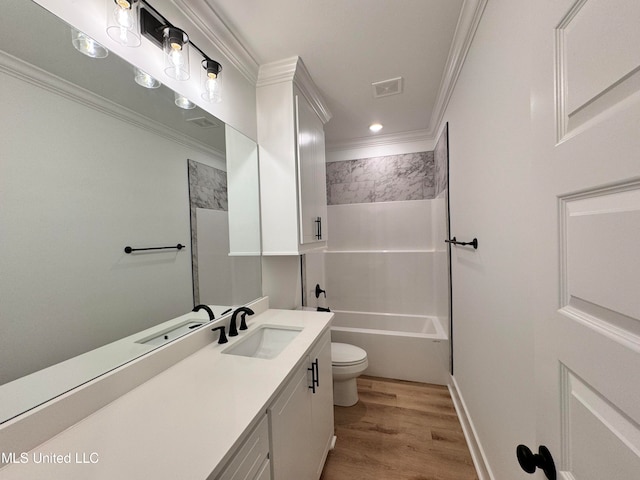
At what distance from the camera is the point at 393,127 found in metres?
2.77

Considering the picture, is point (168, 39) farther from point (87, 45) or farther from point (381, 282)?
point (381, 282)

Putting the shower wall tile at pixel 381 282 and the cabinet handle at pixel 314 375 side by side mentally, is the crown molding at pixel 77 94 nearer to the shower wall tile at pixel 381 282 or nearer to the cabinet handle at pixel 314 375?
the cabinet handle at pixel 314 375

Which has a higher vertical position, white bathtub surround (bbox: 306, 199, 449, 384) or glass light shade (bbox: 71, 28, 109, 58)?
glass light shade (bbox: 71, 28, 109, 58)

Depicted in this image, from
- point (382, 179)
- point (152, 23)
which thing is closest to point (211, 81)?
point (152, 23)

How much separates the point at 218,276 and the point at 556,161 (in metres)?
1.49

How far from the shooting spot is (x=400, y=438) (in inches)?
70.2

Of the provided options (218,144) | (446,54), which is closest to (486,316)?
(446,54)

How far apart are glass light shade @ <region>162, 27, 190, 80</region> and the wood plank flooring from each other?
2.30 meters

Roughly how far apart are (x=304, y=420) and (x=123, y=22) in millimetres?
1795

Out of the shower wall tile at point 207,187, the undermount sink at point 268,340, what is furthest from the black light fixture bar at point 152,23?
the undermount sink at point 268,340

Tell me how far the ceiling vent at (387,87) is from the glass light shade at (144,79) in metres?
1.47

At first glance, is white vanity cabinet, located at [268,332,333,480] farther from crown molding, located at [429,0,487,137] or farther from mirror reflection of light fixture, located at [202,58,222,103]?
crown molding, located at [429,0,487,137]

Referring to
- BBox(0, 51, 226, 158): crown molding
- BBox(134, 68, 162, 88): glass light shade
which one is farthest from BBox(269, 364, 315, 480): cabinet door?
BBox(134, 68, 162, 88): glass light shade

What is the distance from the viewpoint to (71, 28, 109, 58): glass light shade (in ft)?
2.72
